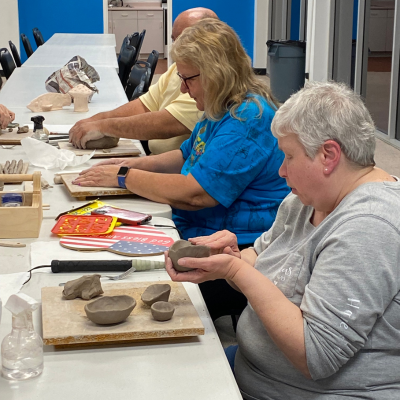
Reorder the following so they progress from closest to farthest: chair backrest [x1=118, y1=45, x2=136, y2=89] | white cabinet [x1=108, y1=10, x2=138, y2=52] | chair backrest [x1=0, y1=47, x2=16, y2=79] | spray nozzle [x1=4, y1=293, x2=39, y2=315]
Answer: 1. spray nozzle [x1=4, y1=293, x2=39, y2=315]
2. chair backrest [x1=0, y1=47, x2=16, y2=79]
3. chair backrest [x1=118, y1=45, x2=136, y2=89]
4. white cabinet [x1=108, y1=10, x2=138, y2=52]

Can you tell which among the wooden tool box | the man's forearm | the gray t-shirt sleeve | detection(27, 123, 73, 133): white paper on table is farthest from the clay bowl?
detection(27, 123, 73, 133): white paper on table

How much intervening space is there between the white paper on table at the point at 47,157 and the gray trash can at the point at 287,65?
21.2 ft

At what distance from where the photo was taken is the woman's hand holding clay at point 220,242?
149 cm

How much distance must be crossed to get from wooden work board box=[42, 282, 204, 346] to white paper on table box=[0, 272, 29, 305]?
0.13 meters

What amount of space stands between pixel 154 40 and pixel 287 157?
13.0m

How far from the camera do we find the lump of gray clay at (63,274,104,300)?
4.25ft

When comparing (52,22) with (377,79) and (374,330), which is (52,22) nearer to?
(377,79)

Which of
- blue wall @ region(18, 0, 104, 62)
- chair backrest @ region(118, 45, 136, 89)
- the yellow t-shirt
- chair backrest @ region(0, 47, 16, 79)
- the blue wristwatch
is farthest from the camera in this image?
blue wall @ region(18, 0, 104, 62)

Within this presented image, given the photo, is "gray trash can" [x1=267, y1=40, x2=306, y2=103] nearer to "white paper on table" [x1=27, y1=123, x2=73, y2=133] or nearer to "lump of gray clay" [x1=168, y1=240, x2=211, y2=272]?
"white paper on table" [x1=27, y1=123, x2=73, y2=133]

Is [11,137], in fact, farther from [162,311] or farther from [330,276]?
[330,276]

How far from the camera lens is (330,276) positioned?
1.12 metres

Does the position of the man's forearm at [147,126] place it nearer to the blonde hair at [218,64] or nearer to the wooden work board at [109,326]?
the blonde hair at [218,64]

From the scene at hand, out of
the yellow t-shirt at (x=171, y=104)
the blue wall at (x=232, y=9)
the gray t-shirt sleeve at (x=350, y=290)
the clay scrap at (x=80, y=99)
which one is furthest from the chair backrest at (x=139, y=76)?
the blue wall at (x=232, y=9)

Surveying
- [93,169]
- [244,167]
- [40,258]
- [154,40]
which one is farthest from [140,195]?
[154,40]
